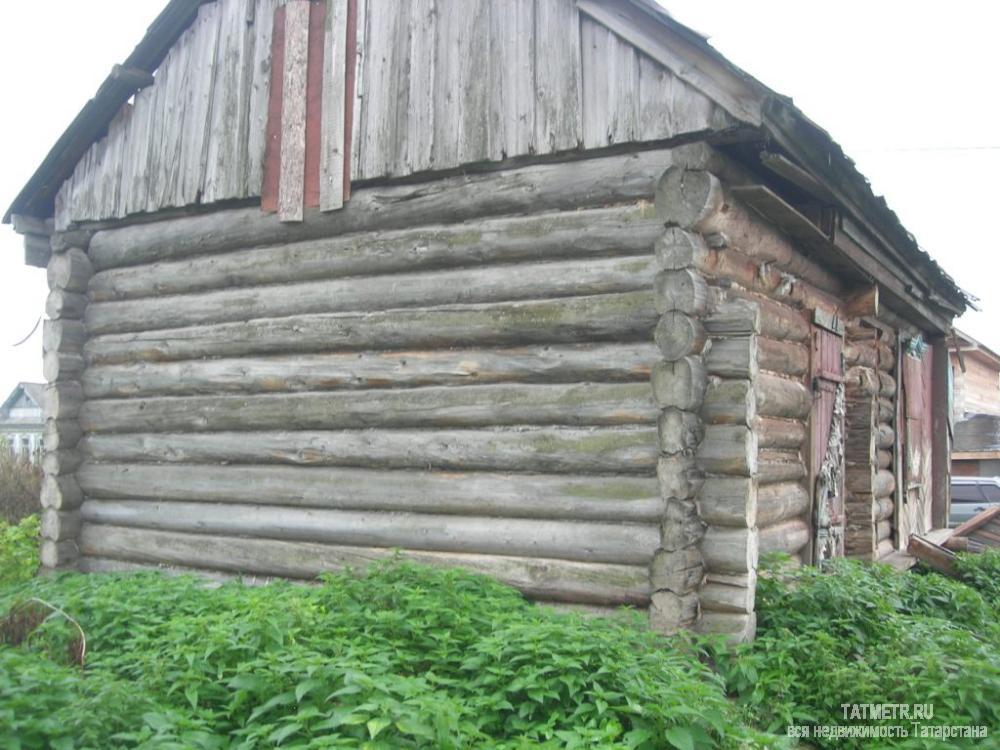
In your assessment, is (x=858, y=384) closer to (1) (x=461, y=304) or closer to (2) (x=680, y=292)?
(2) (x=680, y=292)

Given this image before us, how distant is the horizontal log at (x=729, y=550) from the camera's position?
6137 millimetres

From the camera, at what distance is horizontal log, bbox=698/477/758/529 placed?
20.2ft

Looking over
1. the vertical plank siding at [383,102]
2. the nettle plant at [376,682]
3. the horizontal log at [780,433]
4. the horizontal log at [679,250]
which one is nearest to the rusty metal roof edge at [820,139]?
the vertical plank siding at [383,102]

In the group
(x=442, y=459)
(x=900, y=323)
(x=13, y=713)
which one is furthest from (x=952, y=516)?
(x=13, y=713)

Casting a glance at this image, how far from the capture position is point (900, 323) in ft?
40.3

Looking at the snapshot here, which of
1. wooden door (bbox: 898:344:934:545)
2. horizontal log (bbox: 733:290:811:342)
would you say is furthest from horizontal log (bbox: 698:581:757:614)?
wooden door (bbox: 898:344:934:545)

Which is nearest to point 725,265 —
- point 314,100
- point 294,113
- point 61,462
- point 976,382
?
point 314,100

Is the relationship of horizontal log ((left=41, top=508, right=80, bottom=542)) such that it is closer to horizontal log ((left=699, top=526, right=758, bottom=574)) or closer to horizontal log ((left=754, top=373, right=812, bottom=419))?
horizontal log ((left=699, top=526, right=758, bottom=574))

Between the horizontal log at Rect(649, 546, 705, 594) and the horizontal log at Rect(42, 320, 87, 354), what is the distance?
6333mm

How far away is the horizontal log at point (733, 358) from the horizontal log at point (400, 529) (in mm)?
1126

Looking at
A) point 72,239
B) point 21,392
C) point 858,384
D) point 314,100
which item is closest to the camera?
point 314,100

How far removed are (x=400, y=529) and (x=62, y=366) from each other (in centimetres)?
424

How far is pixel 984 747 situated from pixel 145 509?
23.4ft

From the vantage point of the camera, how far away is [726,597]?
6137 mm
